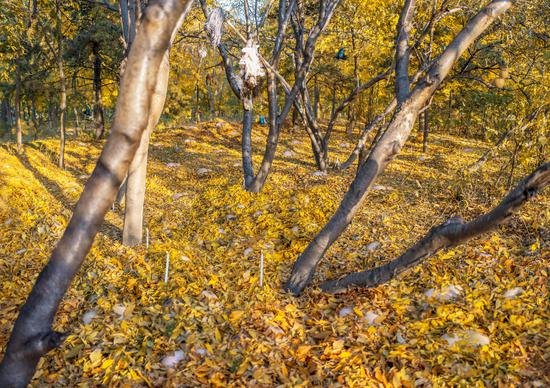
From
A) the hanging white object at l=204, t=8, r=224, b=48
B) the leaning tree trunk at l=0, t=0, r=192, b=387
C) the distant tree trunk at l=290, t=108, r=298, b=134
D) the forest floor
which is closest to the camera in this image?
the leaning tree trunk at l=0, t=0, r=192, b=387

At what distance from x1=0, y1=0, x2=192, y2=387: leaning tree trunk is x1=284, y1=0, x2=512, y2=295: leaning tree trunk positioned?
8.10 ft

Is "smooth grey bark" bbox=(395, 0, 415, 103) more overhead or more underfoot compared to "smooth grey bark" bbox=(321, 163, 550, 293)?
more overhead

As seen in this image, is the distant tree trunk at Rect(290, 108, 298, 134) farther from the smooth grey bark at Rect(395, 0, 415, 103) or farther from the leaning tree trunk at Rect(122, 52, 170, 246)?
the smooth grey bark at Rect(395, 0, 415, 103)

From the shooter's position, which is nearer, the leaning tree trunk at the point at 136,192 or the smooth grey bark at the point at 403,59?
the smooth grey bark at the point at 403,59

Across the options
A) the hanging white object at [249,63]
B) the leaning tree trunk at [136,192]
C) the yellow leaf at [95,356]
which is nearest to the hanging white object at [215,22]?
the hanging white object at [249,63]

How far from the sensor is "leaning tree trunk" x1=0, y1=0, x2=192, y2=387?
1852 mm

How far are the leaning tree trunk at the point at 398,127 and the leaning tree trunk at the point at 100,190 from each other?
8.10 feet

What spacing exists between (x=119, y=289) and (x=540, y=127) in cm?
734

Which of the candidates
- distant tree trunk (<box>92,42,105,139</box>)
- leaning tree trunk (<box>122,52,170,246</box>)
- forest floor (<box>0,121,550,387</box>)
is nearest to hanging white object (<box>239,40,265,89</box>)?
leaning tree trunk (<box>122,52,170,246</box>)

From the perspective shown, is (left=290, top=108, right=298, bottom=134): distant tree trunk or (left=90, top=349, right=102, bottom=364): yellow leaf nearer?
(left=90, top=349, right=102, bottom=364): yellow leaf

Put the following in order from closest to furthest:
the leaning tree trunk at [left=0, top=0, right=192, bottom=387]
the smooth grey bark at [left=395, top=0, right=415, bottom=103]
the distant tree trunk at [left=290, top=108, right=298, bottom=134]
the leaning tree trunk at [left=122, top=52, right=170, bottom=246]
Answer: the leaning tree trunk at [left=0, top=0, right=192, bottom=387]
the smooth grey bark at [left=395, top=0, right=415, bottom=103]
the leaning tree trunk at [left=122, top=52, right=170, bottom=246]
the distant tree trunk at [left=290, top=108, right=298, bottom=134]

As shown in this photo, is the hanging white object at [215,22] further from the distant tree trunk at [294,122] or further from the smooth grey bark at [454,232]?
the distant tree trunk at [294,122]

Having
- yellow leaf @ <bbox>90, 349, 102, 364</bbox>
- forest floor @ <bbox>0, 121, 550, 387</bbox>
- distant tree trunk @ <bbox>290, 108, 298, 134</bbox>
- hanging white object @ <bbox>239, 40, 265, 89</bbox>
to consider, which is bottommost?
yellow leaf @ <bbox>90, 349, 102, 364</bbox>

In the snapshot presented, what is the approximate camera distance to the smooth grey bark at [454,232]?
8.30ft
